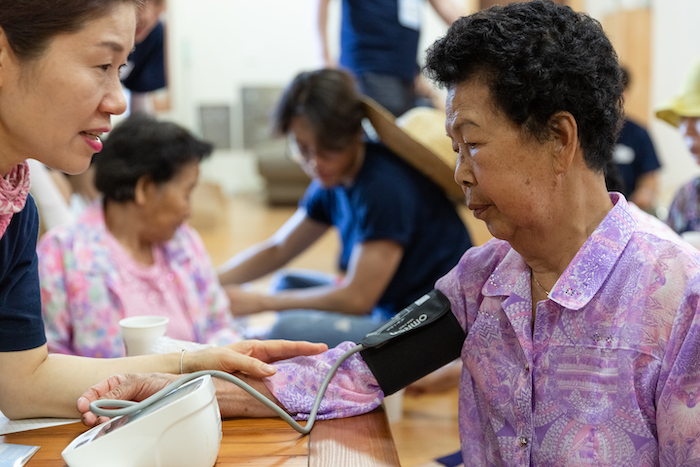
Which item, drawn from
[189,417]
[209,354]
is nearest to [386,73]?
[209,354]

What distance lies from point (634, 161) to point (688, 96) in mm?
1828

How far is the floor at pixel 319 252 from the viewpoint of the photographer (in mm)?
2057

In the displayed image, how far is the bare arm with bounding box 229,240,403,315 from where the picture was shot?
7.27 ft

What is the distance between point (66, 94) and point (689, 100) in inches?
73.1

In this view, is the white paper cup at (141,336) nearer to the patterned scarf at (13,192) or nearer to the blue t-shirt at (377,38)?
the patterned scarf at (13,192)

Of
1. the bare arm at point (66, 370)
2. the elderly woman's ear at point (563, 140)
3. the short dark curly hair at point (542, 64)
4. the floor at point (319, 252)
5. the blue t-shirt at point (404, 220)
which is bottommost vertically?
the floor at point (319, 252)

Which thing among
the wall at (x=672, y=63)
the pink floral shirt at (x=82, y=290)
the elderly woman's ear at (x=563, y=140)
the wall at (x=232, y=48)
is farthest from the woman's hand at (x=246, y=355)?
the wall at (x=232, y=48)

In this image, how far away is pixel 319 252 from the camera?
→ 4926mm

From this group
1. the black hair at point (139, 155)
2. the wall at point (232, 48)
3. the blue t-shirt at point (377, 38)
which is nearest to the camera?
the black hair at point (139, 155)

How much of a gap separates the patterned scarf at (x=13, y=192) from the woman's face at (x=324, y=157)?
4.26ft

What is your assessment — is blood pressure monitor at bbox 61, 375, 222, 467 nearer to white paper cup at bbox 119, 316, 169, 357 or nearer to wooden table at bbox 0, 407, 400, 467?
wooden table at bbox 0, 407, 400, 467

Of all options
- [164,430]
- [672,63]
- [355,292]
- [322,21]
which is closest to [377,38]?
[322,21]

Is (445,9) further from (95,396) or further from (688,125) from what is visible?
(95,396)

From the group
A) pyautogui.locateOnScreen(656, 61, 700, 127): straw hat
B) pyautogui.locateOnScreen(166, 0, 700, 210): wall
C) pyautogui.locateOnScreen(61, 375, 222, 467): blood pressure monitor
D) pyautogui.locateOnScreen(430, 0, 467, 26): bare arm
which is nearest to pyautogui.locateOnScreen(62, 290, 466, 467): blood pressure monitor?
pyautogui.locateOnScreen(61, 375, 222, 467): blood pressure monitor
